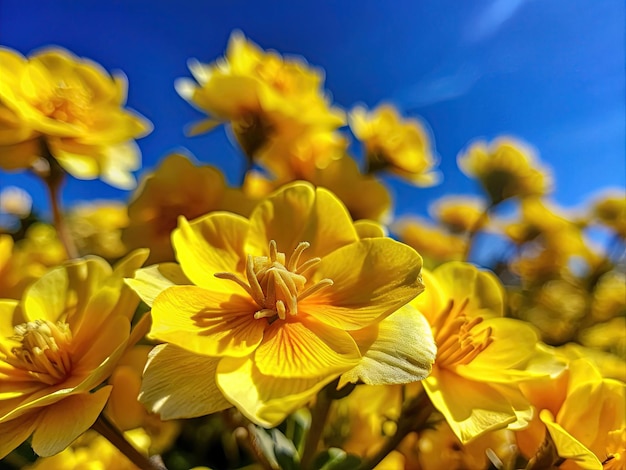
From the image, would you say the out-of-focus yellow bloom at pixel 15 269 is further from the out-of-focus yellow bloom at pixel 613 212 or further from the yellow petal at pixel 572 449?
the out-of-focus yellow bloom at pixel 613 212

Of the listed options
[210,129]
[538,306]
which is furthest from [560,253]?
[210,129]

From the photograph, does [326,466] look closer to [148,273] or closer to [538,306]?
[148,273]

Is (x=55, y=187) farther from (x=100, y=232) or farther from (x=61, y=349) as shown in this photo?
(x=100, y=232)

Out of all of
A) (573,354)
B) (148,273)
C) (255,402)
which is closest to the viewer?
(255,402)

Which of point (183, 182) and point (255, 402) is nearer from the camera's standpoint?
point (255, 402)

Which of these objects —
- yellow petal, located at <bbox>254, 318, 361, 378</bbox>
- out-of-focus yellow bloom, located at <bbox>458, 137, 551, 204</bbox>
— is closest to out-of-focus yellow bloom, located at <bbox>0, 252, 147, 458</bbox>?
yellow petal, located at <bbox>254, 318, 361, 378</bbox>
